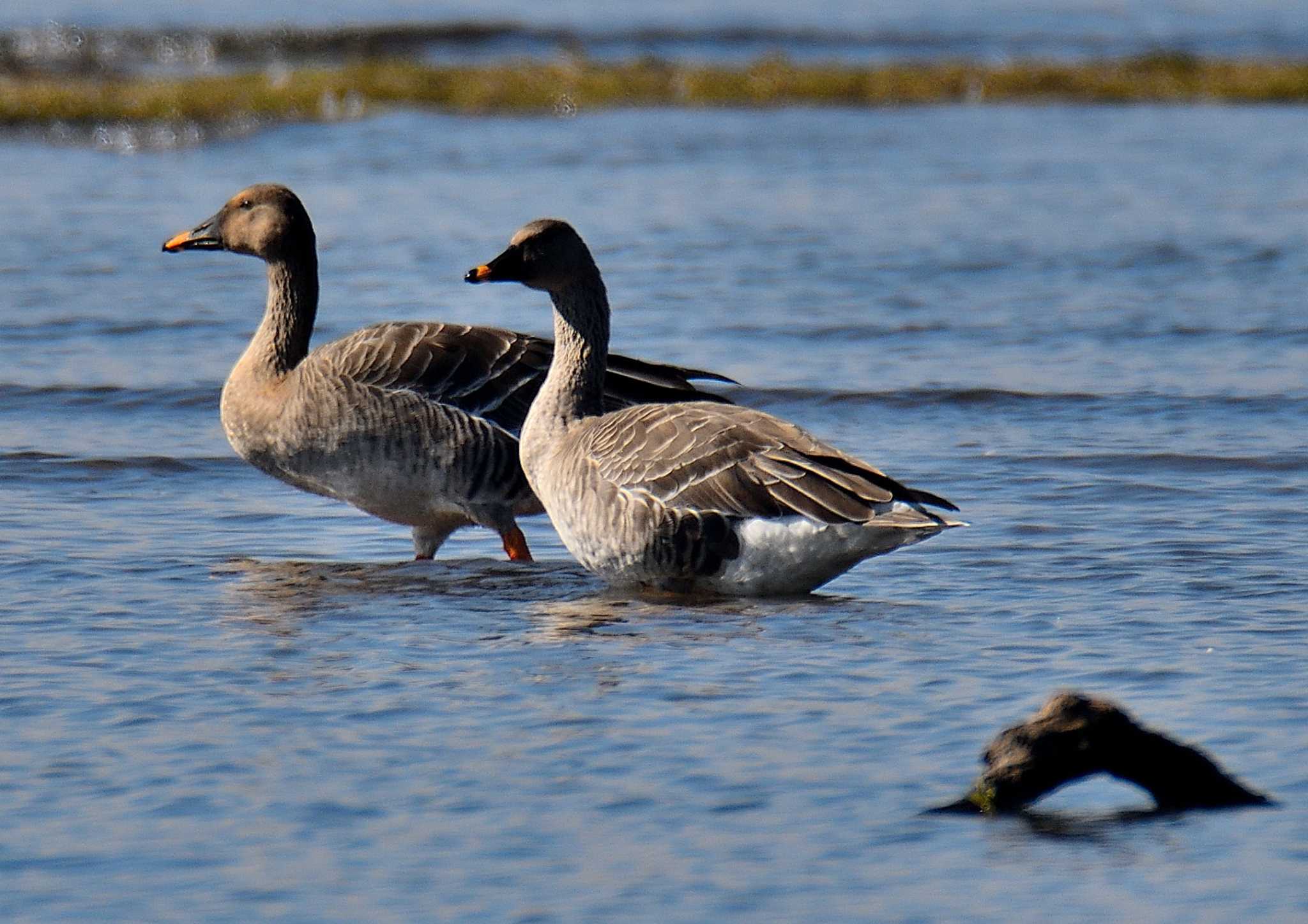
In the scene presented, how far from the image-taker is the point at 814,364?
14.5m

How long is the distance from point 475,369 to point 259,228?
1556mm

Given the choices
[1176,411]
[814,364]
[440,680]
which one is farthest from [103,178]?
[440,680]

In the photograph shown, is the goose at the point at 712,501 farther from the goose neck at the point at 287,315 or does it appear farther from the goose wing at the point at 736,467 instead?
the goose neck at the point at 287,315

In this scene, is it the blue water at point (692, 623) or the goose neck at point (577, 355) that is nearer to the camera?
the blue water at point (692, 623)

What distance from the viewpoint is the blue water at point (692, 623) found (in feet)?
17.6

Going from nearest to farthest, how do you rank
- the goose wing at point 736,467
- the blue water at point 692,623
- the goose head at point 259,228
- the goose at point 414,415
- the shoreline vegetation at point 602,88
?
1. the blue water at point 692,623
2. the goose wing at point 736,467
3. the goose at point 414,415
4. the goose head at point 259,228
5. the shoreline vegetation at point 602,88

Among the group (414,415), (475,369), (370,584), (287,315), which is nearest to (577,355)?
(475,369)

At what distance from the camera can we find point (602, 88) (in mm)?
30922

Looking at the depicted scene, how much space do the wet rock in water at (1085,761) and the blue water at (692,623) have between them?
89 millimetres

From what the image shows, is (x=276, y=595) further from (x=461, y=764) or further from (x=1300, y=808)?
(x=1300, y=808)

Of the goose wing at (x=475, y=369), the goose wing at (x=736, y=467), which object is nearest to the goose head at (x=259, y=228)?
the goose wing at (x=475, y=369)

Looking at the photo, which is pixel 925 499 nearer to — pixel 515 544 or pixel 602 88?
pixel 515 544

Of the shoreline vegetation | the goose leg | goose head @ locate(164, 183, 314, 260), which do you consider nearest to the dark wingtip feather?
the goose leg

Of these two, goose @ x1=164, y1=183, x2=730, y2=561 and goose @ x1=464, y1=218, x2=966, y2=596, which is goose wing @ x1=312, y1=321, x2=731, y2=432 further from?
goose @ x1=464, y1=218, x2=966, y2=596
